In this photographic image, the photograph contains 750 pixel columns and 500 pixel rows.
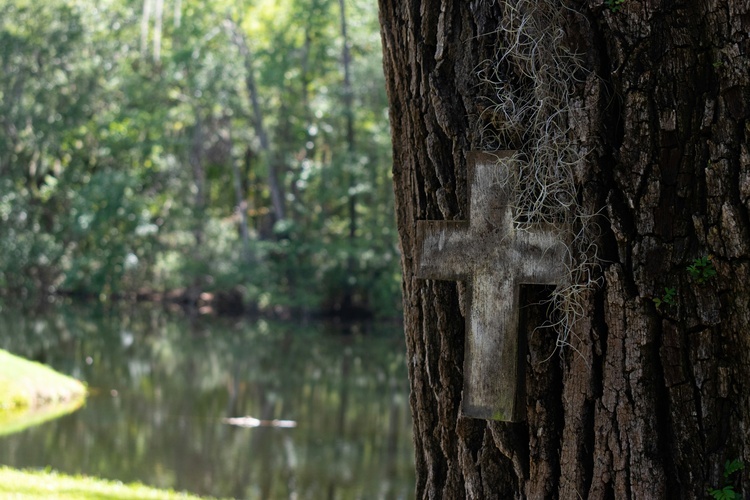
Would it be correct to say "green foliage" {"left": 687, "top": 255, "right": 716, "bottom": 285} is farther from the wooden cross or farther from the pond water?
the pond water

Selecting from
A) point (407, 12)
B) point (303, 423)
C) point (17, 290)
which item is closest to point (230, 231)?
point (17, 290)

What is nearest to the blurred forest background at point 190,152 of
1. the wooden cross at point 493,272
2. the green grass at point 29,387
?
the green grass at point 29,387

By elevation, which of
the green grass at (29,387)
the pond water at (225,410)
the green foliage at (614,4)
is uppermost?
the green foliage at (614,4)

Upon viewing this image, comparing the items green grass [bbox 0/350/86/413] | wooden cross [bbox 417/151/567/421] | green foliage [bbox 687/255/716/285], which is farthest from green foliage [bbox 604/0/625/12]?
green grass [bbox 0/350/86/413]

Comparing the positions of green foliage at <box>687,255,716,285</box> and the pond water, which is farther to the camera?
the pond water

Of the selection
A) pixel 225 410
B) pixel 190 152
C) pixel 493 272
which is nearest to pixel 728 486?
pixel 493 272

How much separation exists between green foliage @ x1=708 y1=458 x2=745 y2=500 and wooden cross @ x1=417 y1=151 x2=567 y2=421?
526mm

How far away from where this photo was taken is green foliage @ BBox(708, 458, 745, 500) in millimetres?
2326

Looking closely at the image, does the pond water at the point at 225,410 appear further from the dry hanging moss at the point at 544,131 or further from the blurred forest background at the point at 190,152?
the dry hanging moss at the point at 544,131

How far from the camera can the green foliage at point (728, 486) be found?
233 cm

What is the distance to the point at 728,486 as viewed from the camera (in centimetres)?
234

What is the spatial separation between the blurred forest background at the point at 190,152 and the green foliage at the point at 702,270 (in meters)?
26.7

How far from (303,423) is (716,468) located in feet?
39.9

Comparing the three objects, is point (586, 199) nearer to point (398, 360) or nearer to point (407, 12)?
point (407, 12)
